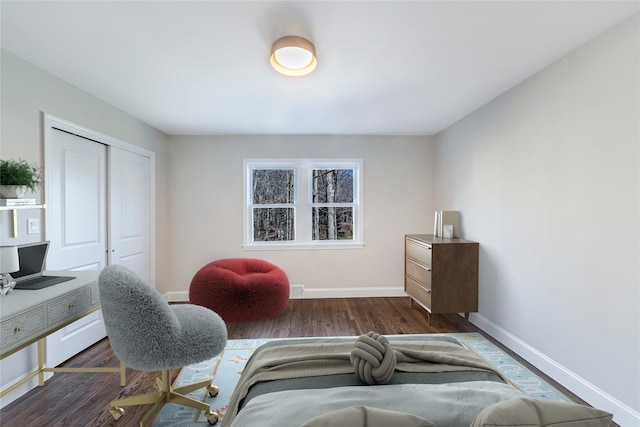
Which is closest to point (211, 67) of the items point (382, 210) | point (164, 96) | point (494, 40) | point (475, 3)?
point (164, 96)

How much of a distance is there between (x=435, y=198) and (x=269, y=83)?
9.53 feet

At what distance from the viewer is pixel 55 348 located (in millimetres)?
2414

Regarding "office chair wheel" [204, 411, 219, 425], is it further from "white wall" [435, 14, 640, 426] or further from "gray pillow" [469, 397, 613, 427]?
"white wall" [435, 14, 640, 426]

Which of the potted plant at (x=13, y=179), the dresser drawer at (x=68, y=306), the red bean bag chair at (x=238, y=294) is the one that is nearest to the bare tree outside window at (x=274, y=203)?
the red bean bag chair at (x=238, y=294)

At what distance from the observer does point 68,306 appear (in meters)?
1.77

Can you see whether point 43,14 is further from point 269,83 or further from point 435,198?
point 435,198

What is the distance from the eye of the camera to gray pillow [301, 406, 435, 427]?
2.23 ft

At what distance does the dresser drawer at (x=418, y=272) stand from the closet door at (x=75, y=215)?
342 cm

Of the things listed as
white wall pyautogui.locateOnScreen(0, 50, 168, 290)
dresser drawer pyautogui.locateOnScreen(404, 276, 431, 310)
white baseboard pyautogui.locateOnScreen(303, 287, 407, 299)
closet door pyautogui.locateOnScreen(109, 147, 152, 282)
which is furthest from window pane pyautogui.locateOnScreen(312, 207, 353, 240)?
white wall pyautogui.locateOnScreen(0, 50, 168, 290)

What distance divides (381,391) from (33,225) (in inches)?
106

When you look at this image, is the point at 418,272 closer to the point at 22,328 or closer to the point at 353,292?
the point at 353,292

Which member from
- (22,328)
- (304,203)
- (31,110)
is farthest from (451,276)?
(31,110)

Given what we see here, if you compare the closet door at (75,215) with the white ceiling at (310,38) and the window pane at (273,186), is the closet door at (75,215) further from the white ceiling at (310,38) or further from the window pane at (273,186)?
the window pane at (273,186)

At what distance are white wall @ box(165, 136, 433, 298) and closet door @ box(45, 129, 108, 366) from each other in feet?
3.87
